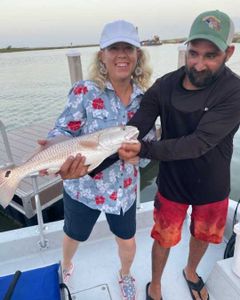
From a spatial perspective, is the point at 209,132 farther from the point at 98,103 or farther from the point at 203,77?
the point at 98,103

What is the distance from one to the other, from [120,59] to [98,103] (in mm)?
327

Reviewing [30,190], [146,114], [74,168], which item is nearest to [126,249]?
[74,168]

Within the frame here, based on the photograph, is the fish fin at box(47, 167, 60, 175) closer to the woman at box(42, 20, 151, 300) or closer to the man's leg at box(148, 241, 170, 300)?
the woman at box(42, 20, 151, 300)

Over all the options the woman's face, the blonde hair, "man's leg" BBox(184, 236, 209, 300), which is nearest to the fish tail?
the blonde hair

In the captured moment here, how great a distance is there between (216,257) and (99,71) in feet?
7.23

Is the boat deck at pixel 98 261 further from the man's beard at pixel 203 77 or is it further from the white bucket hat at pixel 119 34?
the white bucket hat at pixel 119 34

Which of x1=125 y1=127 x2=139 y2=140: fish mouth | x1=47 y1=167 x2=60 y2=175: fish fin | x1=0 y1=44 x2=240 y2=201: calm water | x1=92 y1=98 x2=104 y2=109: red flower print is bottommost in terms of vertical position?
x1=0 y1=44 x2=240 y2=201: calm water

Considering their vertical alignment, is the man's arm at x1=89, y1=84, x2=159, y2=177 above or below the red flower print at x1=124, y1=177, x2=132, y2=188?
above

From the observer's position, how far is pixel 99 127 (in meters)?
2.04

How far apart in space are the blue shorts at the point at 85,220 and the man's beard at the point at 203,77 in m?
1.05

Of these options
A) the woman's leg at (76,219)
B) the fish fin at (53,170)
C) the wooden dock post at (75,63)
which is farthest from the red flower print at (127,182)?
the wooden dock post at (75,63)

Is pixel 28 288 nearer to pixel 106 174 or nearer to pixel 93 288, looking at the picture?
pixel 106 174

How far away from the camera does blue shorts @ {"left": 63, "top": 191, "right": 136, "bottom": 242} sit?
7.23 feet

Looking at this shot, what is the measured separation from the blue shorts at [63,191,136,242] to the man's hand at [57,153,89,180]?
315 mm
